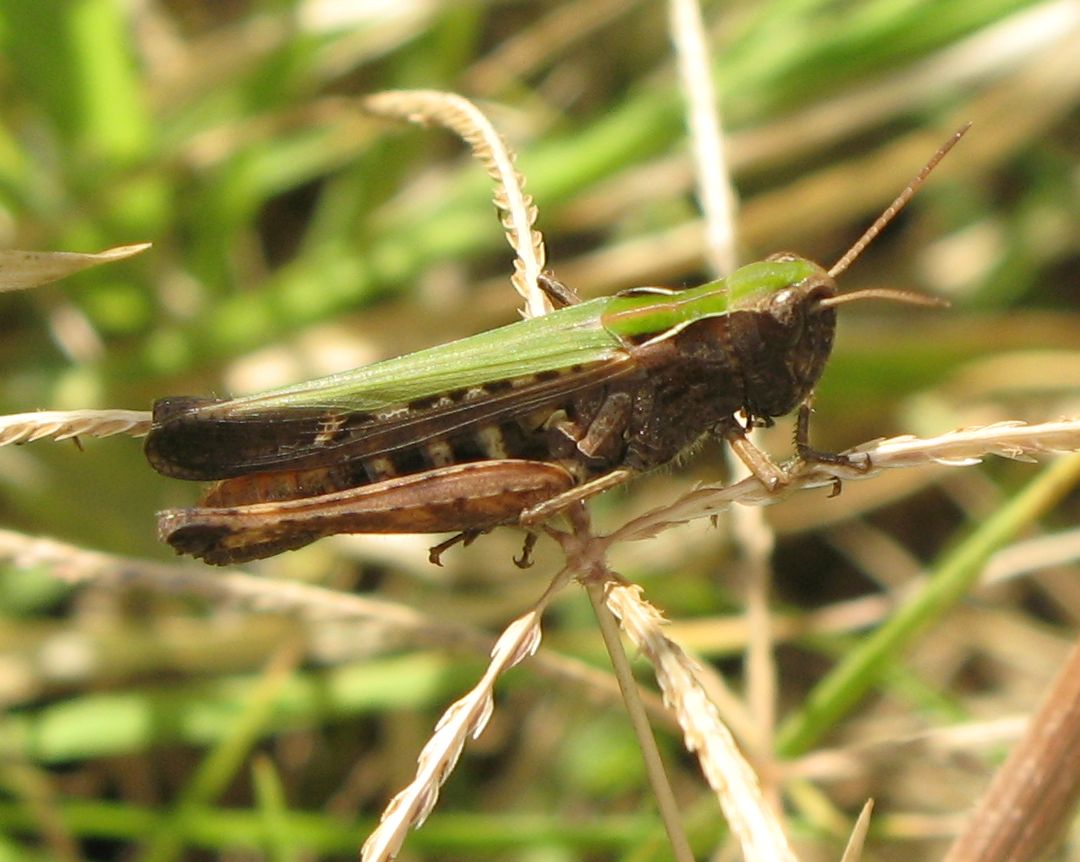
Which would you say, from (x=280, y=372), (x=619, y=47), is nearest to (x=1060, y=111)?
(x=619, y=47)

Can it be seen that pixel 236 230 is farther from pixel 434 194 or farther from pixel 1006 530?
pixel 1006 530

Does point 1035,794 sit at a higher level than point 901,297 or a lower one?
lower

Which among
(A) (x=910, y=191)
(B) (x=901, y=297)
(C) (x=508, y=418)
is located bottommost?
(B) (x=901, y=297)

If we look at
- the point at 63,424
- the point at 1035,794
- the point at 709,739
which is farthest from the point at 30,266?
the point at 1035,794

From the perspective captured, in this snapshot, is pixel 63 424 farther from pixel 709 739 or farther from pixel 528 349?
pixel 709 739

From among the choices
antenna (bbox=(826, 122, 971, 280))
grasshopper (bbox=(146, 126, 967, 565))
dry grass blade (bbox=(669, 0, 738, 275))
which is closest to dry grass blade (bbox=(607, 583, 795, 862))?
grasshopper (bbox=(146, 126, 967, 565))
